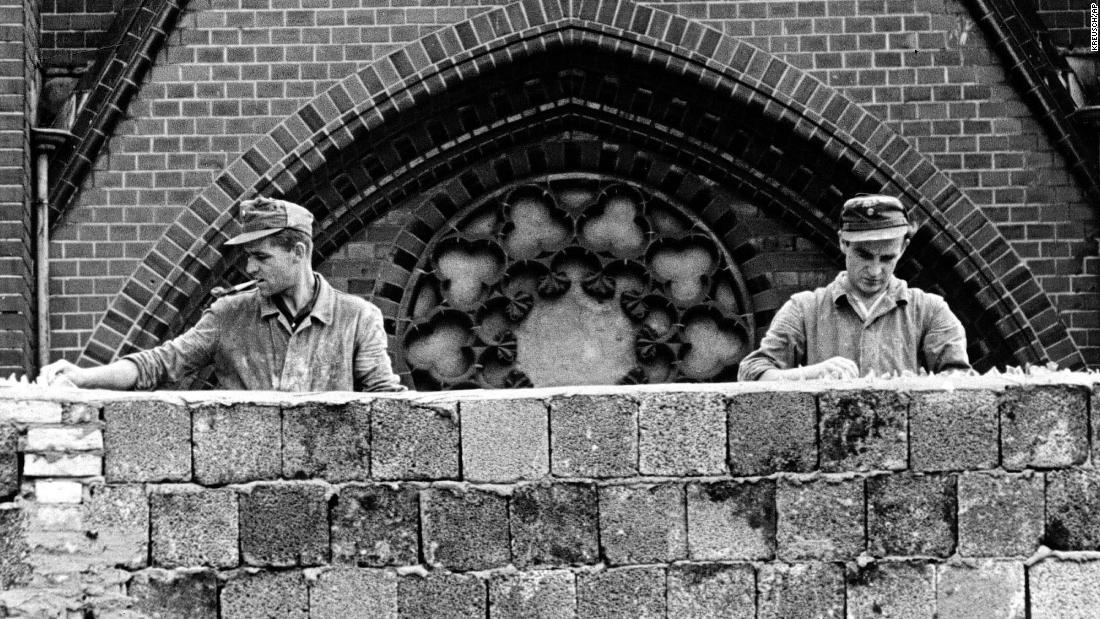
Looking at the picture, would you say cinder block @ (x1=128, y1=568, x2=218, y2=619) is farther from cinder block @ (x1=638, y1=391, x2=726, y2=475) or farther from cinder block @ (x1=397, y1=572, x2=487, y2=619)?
cinder block @ (x1=638, y1=391, x2=726, y2=475)

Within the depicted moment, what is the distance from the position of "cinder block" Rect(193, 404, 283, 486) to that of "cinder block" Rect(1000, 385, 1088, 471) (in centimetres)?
304

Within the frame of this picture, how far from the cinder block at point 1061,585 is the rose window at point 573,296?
23.1 feet

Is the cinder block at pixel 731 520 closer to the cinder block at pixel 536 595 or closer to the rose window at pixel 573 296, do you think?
the cinder block at pixel 536 595

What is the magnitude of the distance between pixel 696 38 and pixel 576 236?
166 cm

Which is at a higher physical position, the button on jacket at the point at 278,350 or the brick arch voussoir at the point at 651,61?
the brick arch voussoir at the point at 651,61

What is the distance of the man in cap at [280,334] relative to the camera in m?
11.4

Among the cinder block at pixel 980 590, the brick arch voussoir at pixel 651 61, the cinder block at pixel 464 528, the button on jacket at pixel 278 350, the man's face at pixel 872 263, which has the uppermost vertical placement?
the brick arch voussoir at pixel 651 61

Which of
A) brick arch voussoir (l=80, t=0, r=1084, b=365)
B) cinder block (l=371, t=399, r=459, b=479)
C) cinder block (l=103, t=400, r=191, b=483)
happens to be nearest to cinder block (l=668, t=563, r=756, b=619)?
cinder block (l=371, t=399, r=459, b=479)

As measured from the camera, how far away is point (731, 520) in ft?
35.2

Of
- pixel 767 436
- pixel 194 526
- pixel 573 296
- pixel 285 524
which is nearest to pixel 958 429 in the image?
pixel 767 436

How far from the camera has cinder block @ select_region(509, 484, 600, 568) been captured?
35.2ft

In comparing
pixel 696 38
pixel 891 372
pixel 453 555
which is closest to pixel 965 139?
pixel 696 38

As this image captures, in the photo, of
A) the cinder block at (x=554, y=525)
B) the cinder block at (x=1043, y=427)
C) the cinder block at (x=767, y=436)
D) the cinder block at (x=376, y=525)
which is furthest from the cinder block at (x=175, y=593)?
the cinder block at (x=1043, y=427)

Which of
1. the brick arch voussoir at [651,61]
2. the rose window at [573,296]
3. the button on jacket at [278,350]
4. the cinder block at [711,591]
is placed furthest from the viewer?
the rose window at [573,296]
